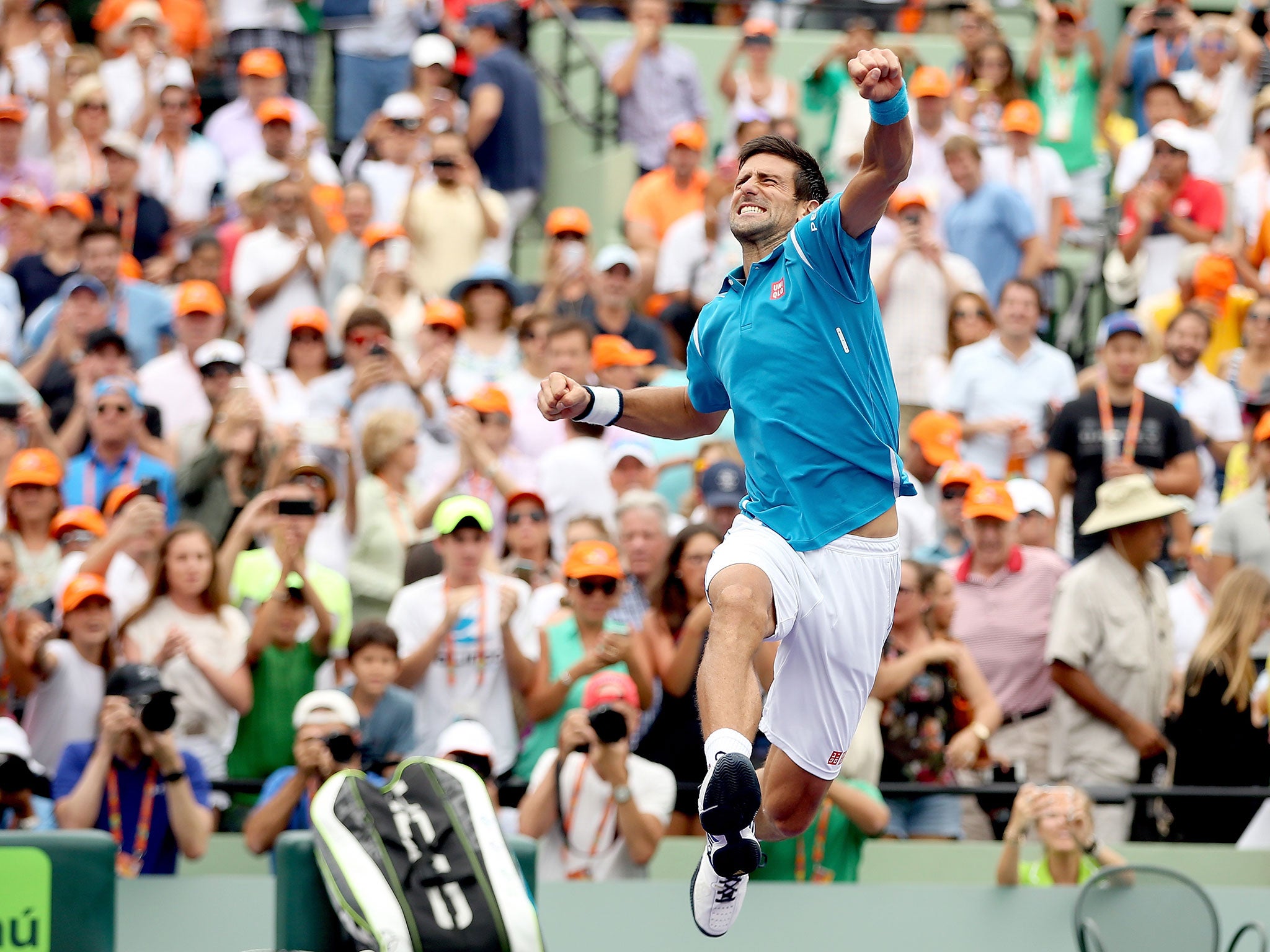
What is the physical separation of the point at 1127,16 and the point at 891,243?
6.29 m

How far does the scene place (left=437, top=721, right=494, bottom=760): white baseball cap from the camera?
758 centimetres

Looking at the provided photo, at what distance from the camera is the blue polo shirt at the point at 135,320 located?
434 inches

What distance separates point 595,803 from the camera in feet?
25.2

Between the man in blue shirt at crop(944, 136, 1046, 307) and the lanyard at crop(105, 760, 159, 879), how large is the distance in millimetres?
6766

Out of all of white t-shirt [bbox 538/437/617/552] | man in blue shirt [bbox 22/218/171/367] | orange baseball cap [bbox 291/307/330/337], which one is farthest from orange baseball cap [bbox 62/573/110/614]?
man in blue shirt [bbox 22/218/171/367]

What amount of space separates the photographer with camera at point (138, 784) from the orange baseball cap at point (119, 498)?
171 cm

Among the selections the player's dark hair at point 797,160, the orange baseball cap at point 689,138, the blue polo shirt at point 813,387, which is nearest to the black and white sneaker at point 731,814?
the blue polo shirt at point 813,387

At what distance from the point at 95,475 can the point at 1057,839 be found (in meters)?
4.99

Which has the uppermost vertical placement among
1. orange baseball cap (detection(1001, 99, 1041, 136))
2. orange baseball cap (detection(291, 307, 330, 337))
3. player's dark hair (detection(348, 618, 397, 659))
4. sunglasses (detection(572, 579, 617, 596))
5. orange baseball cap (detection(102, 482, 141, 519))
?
orange baseball cap (detection(1001, 99, 1041, 136))

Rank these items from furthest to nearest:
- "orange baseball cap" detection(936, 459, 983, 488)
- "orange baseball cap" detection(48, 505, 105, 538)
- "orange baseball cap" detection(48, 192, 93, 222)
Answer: "orange baseball cap" detection(48, 192, 93, 222) → "orange baseball cap" detection(936, 459, 983, 488) → "orange baseball cap" detection(48, 505, 105, 538)

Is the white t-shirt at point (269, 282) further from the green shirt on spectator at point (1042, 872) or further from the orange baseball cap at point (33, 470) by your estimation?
the green shirt on spectator at point (1042, 872)

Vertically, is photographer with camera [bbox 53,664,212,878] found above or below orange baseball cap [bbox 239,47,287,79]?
below

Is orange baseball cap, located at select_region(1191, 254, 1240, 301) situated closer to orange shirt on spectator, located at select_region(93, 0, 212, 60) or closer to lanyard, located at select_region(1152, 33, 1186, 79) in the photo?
lanyard, located at select_region(1152, 33, 1186, 79)

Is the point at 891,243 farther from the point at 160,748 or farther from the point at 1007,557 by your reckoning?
the point at 160,748
